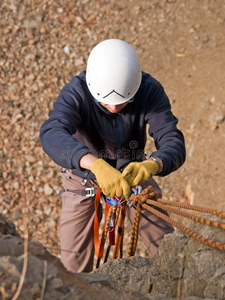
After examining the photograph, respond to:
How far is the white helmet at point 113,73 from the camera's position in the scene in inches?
138

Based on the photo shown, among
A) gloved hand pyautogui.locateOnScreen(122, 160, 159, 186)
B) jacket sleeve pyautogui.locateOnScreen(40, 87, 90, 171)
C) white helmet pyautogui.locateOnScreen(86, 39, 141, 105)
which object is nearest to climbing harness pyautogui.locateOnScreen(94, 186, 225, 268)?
gloved hand pyautogui.locateOnScreen(122, 160, 159, 186)

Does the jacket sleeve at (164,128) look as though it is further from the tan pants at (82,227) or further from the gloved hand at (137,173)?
the tan pants at (82,227)

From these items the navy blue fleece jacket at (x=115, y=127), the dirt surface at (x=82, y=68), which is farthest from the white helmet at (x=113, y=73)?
the dirt surface at (x=82, y=68)

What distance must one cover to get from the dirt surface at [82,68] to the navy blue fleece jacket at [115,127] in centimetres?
295

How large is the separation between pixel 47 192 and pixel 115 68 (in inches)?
153

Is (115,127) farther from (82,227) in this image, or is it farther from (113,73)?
A: (82,227)

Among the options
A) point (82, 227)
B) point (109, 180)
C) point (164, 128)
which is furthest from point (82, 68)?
point (109, 180)

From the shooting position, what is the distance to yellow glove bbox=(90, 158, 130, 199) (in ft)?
9.79

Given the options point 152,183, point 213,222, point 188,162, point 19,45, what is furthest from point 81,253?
point 19,45

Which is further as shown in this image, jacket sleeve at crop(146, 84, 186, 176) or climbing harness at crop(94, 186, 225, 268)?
jacket sleeve at crop(146, 84, 186, 176)

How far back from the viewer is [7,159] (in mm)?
7234

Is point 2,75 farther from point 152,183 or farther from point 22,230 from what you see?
point 152,183

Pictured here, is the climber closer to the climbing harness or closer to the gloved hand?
the gloved hand

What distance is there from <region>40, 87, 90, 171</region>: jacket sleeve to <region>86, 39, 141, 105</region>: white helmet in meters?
0.22
